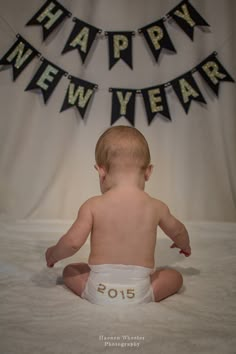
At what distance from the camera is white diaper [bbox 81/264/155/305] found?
121 centimetres

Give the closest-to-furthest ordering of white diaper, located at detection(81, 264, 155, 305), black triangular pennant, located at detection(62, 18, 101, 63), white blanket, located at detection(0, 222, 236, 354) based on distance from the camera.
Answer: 1. white blanket, located at detection(0, 222, 236, 354)
2. white diaper, located at detection(81, 264, 155, 305)
3. black triangular pennant, located at detection(62, 18, 101, 63)

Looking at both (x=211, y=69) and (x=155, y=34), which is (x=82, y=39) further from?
(x=211, y=69)

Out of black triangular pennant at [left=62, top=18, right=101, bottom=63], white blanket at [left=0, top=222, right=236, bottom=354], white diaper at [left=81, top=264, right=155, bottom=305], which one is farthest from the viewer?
black triangular pennant at [left=62, top=18, right=101, bottom=63]

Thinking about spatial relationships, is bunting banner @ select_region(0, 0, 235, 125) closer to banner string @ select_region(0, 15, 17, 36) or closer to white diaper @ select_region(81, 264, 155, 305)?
banner string @ select_region(0, 15, 17, 36)

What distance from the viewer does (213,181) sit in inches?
100

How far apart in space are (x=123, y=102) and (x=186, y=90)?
340mm

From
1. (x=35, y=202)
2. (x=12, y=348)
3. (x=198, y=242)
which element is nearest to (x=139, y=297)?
(x=12, y=348)

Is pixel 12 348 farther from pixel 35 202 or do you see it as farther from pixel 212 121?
pixel 212 121

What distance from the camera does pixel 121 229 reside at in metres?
1.23

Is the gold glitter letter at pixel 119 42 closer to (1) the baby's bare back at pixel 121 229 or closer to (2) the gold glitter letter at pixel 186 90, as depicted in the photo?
(2) the gold glitter letter at pixel 186 90

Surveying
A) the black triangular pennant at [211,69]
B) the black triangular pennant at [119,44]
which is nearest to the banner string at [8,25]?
the black triangular pennant at [119,44]

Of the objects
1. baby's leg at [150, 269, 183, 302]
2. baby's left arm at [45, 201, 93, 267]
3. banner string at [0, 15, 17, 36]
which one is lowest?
baby's leg at [150, 269, 183, 302]

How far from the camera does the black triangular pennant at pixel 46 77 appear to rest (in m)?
2.46

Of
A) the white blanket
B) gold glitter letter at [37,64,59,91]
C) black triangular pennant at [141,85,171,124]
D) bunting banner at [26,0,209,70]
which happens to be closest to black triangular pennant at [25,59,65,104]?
gold glitter letter at [37,64,59,91]
